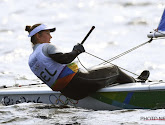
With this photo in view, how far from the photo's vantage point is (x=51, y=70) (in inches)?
218

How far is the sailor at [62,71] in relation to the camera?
5.49 metres

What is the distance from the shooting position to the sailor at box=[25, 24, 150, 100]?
5.49m

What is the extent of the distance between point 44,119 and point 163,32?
114 inches

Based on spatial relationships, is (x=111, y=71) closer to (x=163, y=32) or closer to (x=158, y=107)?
(x=158, y=107)

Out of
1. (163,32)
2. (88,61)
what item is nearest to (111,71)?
(163,32)

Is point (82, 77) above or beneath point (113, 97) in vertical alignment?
above

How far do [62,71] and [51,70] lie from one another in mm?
111

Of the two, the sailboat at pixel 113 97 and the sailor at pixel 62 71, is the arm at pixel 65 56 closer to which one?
the sailor at pixel 62 71

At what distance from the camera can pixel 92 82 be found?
5699 mm

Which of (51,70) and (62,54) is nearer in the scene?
(62,54)

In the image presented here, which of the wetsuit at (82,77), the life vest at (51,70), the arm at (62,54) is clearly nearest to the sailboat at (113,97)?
the wetsuit at (82,77)

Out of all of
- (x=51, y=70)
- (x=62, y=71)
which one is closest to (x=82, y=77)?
(x=62, y=71)

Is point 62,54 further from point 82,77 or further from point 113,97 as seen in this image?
point 113,97

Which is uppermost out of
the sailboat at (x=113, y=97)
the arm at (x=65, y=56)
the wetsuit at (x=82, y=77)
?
the arm at (x=65, y=56)
